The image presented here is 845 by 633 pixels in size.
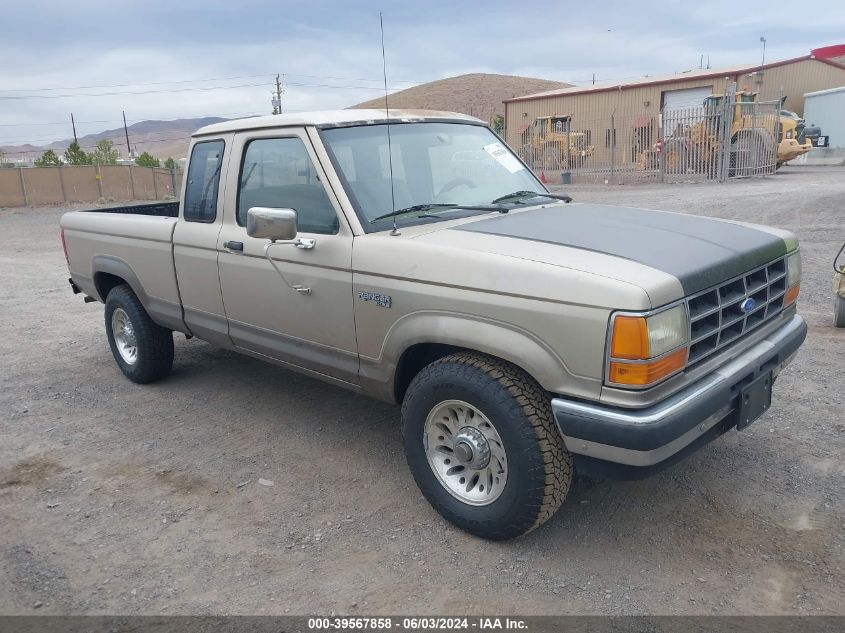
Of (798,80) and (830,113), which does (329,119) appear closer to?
(830,113)

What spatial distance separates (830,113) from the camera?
3183 cm

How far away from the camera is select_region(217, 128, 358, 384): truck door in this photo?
369cm

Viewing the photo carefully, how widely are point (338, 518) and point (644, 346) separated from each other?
72.8 inches

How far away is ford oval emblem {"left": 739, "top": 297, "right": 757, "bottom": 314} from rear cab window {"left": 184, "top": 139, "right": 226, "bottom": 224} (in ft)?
10.3

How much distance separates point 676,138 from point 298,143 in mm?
20861

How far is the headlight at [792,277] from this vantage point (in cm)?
368

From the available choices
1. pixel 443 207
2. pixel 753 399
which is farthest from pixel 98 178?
pixel 753 399

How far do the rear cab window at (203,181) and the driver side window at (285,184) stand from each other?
0.28m

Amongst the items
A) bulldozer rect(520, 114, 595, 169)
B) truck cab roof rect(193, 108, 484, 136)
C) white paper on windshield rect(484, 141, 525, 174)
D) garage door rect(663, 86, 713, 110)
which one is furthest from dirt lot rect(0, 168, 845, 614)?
garage door rect(663, 86, 713, 110)

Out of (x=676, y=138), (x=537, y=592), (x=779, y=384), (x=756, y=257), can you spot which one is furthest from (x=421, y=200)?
(x=676, y=138)

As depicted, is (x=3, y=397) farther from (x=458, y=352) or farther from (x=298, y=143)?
(x=458, y=352)

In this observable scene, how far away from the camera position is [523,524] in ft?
10.2

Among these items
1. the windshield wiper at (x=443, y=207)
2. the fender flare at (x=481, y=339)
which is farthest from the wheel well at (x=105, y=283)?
the fender flare at (x=481, y=339)

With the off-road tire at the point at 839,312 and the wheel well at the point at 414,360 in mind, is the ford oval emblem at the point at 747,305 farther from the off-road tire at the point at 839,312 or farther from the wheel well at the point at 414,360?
the off-road tire at the point at 839,312
